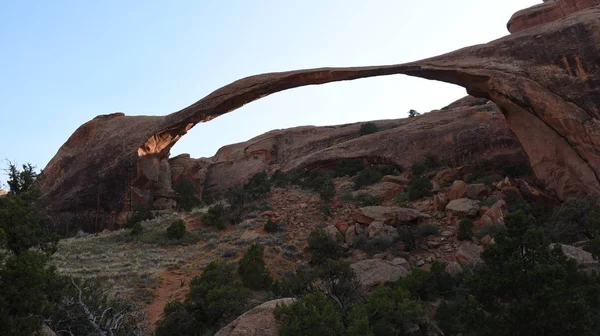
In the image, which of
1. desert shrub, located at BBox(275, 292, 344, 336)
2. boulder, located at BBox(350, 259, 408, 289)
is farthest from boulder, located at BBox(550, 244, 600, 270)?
desert shrub, located at BBox(275, 292, 344, 336)

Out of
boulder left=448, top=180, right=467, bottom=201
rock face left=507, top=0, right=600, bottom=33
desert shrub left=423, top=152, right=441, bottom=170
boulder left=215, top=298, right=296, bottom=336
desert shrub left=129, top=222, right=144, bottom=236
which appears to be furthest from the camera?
rock face left=507, top=0, right=600, bottom=33

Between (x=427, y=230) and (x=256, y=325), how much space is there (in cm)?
1031

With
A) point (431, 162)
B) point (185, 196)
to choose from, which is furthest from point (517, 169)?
point (185, 196)

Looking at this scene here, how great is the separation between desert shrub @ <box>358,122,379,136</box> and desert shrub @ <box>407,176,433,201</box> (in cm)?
1301

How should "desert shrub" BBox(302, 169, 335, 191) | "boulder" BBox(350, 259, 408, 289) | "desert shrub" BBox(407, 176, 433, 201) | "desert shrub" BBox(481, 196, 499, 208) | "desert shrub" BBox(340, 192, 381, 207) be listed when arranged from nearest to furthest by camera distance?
"boulder" BBox(350, 259, 408, 289), "desert shrub" BBox(481, 196, 499, 208), "desert shrub" BBox(407, 176, 433, 201), "desert shrub" BBox(340, 192, 381, 207), "desert shrub" BBox(302, 169, 335, 191)

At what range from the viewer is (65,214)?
2336 cm

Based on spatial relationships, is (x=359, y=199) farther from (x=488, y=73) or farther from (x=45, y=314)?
(x=45, y=314)

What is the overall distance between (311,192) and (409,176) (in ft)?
16.7

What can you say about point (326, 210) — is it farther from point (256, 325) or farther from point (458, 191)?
point (256, 325)

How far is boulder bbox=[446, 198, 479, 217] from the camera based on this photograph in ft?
57.3

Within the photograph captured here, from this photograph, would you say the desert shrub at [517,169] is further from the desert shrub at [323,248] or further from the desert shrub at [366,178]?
the desert shrub at [323,248]

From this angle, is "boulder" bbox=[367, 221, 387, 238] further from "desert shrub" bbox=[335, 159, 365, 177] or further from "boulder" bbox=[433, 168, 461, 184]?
"desert shrub" bbox=[335, 159, 365, 177]

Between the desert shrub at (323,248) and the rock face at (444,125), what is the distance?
8.01 meters

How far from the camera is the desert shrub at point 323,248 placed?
15.7m
